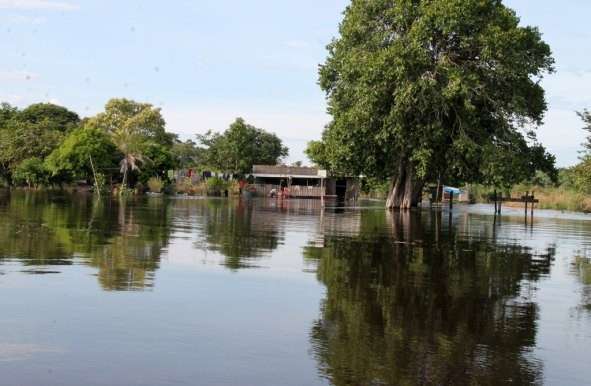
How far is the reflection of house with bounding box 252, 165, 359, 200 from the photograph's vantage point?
8138cm

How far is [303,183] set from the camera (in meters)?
86.8

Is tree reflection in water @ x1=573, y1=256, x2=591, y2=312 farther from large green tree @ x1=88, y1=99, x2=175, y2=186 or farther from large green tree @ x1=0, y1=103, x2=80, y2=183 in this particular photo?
large green tree @ x1=88, y1=99, x2=175, y2=186

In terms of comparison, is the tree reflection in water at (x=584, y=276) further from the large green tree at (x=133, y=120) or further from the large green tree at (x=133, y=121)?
the large green tree at (x=133, y=120)

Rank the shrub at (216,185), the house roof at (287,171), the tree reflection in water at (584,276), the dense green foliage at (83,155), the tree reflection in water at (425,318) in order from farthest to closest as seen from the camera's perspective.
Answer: the house roof at (287,171) → the shrub at (216,185) → the dense green foliage at (83,155) → the tree reflection in water at (584,276) → the tree reflection in water at (425,318)

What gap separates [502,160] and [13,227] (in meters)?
28.7

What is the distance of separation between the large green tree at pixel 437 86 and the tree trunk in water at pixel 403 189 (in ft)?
5.04

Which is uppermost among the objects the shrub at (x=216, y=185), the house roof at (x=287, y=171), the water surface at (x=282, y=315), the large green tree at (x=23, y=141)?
the large green tree at (x=23, y=141)

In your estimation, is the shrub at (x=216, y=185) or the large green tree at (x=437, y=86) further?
the shrub at (x=216, y=185)

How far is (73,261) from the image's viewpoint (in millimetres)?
13859

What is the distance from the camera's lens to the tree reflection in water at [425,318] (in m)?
6.90

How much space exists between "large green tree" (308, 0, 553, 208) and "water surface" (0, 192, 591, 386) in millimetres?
24427

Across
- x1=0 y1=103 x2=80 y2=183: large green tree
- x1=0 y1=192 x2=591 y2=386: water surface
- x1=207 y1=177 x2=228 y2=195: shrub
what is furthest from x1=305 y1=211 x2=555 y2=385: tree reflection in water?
x1=0 y1=103 x2=80 y2=183: large green tree

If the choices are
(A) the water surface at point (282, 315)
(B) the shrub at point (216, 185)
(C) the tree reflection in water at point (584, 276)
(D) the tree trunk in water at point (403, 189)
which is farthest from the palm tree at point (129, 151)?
(C) the tree reflection in water at point (584, 276)

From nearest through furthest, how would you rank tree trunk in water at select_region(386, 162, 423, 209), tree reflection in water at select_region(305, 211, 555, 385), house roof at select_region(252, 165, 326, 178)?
tree reflection in water at select_region(305, 211, 555, 385), tree trunk in water at select_region(386, 162, 423, 209), house roof at select_region(252, 165, 326, 178)
